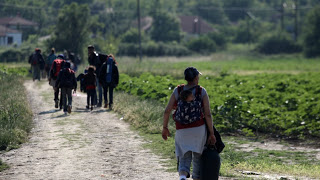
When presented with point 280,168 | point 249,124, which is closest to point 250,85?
point 249,124

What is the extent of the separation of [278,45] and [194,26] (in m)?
29.8

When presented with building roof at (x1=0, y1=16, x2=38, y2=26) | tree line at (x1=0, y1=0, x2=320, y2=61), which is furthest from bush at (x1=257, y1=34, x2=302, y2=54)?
building roof at (x1=0, y1=16, x2=38, y2=26)

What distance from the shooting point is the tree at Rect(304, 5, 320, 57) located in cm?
8276

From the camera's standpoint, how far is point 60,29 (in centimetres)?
4772

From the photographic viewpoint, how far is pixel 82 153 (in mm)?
11117

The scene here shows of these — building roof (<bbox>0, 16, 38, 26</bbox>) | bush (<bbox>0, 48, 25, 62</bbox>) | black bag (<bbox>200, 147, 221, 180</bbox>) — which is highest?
building roof (<bbox>0, 16, 38, 26</bbox>)

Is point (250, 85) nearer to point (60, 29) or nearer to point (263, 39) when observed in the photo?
point (60, 29)

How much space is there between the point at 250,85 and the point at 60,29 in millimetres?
24733

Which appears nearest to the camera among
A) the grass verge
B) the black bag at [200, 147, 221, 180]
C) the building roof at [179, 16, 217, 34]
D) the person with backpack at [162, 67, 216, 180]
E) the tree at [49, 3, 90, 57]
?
the person with backpack at [162, 67, 216, 180]

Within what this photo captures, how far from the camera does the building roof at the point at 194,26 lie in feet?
379

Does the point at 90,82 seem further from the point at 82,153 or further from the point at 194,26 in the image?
the point at 194,26

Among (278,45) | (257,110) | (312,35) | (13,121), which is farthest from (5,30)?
(13,121)

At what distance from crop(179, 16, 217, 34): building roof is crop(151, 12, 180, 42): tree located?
9.77 m

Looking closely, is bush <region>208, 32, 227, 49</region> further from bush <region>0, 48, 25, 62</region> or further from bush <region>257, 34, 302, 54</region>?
Answer: bush <region>0, 48, 25, 62</region>
